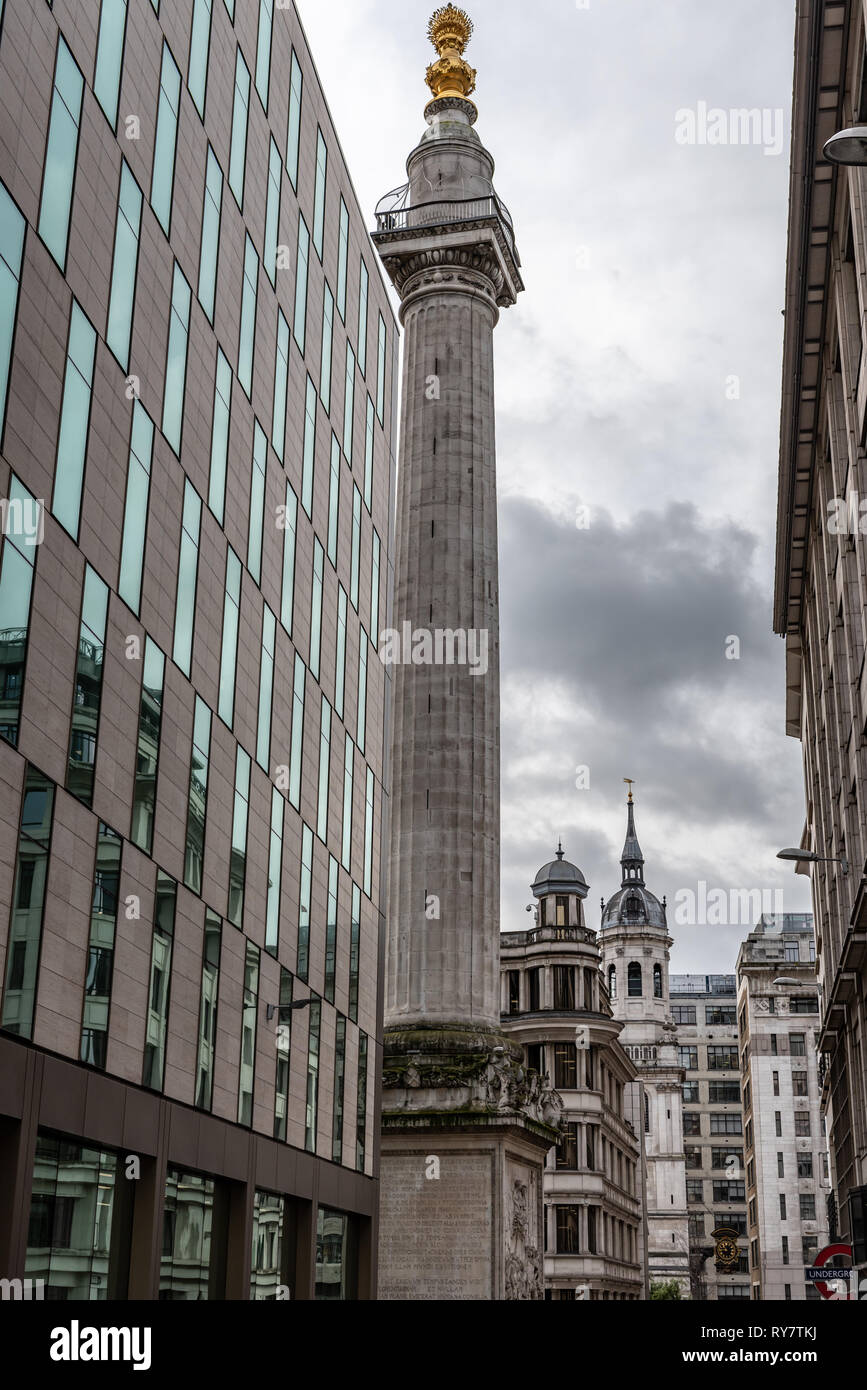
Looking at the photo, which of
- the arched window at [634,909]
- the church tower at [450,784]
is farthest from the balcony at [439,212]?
the arched window at [634,909]

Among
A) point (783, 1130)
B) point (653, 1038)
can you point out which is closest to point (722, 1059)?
point (653, 1038)

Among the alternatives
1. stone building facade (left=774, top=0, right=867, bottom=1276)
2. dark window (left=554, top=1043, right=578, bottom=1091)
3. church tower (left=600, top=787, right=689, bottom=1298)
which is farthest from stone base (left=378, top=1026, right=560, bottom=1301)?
church tower (left=600, top=787, right=689, bottom=1298)

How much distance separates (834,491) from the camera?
135 feet

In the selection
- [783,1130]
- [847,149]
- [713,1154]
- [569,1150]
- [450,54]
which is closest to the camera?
[847,149]

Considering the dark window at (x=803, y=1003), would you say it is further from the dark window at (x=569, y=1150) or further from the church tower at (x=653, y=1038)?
the dark window at (x=569, y=1150)

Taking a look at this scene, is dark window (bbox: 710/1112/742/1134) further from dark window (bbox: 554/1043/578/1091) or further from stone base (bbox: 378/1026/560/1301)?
stone base (bbox: 378/1026/560/1301)

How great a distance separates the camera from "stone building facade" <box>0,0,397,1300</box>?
21250 millimetres

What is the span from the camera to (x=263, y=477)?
35062mm

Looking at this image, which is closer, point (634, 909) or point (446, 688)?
point (446, 688)

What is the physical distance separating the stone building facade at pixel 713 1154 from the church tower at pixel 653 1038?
960 cm

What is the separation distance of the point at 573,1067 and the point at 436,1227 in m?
33.2

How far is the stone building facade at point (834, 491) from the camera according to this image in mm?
30312

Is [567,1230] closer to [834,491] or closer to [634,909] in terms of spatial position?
[834,491]
